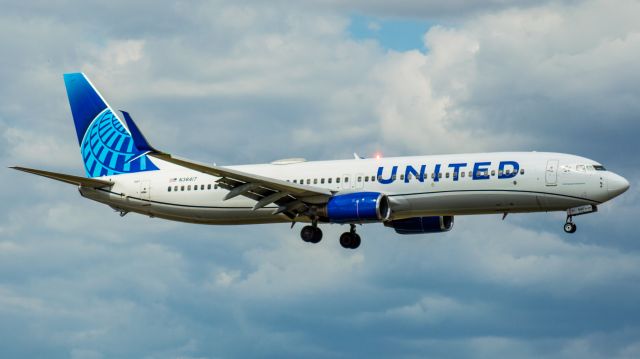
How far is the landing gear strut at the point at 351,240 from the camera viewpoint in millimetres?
76312

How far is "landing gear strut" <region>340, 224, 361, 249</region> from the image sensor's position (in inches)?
3004

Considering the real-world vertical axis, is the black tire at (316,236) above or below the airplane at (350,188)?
below

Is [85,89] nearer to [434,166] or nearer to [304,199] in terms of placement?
[304,199]

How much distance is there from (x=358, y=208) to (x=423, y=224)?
8.95 m

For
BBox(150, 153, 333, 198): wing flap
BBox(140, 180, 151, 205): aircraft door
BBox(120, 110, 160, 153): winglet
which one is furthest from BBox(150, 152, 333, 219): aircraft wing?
BBox(140, 180, 151, 205): aircraft door

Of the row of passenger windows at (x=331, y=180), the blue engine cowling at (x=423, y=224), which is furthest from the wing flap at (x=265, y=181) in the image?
the blue engine cowling at (x=423, y=224)

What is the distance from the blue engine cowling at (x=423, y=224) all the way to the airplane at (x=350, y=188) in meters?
0.06

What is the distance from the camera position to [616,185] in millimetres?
67062

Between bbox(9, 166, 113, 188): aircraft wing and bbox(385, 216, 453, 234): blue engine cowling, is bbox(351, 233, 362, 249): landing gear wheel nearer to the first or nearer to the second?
bbox(385, 216, 453, 234): blue engine cowling

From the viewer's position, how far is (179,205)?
76.8m

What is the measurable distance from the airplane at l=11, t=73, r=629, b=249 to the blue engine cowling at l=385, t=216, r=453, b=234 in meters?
0.06

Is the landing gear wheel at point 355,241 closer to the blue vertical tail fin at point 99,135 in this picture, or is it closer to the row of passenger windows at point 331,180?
the row of passenger windows at point 331,180

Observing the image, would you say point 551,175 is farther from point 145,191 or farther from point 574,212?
point 145,191

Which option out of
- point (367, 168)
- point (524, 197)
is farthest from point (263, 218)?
point (524, 197)
